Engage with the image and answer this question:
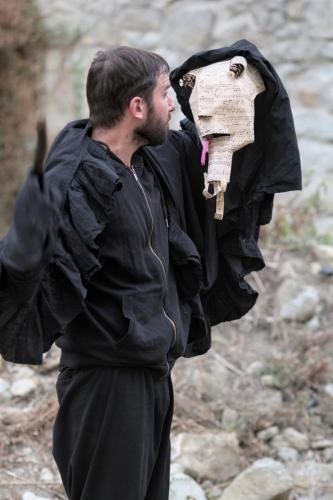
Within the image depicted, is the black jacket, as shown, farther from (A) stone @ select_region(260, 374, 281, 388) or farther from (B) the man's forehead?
(A) stone @ select_region(260, 374, 281, 388)

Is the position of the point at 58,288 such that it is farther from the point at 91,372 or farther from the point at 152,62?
the point at 152,62

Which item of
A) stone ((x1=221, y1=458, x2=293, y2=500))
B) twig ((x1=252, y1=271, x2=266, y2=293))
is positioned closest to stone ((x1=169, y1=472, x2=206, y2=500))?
stone ((x1=221, y1=458, x2=293, y2=500))

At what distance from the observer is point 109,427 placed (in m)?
2.42

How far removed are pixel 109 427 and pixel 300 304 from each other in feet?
7.68

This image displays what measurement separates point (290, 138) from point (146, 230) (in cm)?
55

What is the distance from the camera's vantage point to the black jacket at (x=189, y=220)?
217 centimetres

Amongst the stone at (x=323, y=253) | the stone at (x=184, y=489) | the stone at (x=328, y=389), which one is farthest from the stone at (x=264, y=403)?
the stone at (x=323, y=253)

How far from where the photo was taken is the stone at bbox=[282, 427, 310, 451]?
386cm

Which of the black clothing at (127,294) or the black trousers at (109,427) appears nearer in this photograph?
the black clothing at (127,294)

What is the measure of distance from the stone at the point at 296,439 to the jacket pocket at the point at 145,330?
171 centimetres

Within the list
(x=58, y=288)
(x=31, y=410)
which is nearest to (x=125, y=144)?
→ (x=58, y=288)

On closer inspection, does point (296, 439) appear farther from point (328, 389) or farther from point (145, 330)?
point (145, 330)

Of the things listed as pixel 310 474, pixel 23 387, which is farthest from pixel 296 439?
pixel 23 387

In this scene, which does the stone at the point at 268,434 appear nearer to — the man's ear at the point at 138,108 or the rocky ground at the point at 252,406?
the rocky ground at the point at 252,406
